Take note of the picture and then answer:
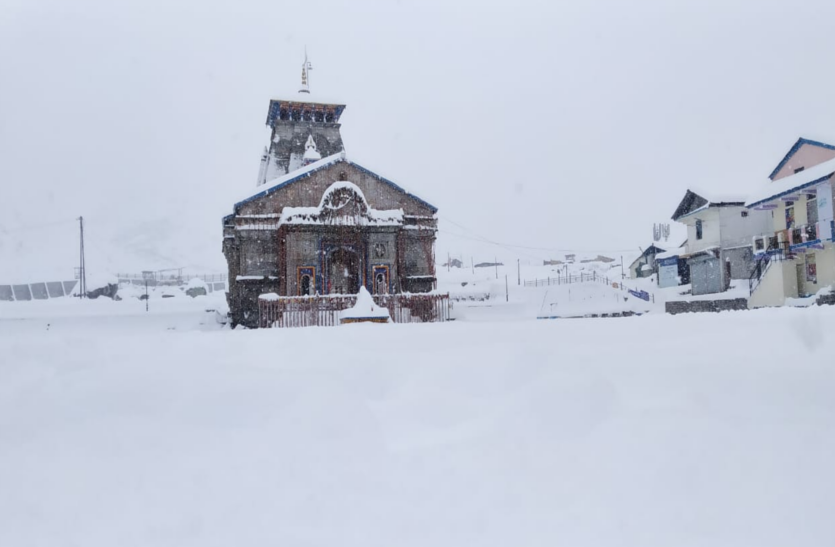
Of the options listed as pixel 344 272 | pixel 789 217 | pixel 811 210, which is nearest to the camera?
pixel 344 272

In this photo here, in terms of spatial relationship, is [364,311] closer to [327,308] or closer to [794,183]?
[327,308]

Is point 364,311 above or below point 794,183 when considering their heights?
below

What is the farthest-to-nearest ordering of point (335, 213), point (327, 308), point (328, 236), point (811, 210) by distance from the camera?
point (811, 210)
point (328, 236)
point (335, 213)
point (327, 308)

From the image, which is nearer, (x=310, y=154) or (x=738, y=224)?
(x=310, y=154)

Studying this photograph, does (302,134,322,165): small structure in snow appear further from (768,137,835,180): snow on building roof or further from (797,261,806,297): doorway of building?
(797,261,806,297): doorway of building

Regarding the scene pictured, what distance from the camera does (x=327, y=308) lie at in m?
18.8

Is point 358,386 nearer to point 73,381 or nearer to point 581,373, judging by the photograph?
point 581,373

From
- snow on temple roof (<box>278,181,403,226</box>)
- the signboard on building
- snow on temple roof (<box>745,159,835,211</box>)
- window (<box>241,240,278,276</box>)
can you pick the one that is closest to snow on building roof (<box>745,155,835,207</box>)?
snow on temple roof (<box>745,159,835,211</box>)

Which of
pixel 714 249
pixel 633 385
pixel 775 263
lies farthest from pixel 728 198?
pixel 633 385

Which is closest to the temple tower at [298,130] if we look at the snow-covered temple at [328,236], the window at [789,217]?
the snow-covered temple at [328,236]

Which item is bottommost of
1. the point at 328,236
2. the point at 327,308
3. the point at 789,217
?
the point at 327,308

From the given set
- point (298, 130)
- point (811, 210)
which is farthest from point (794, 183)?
point (298, 130)

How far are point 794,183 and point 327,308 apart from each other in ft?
73.5

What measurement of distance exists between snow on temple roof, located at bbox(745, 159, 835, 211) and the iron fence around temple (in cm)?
1715
